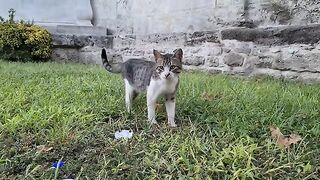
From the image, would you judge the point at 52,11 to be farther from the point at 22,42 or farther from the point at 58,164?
the point at 58,164

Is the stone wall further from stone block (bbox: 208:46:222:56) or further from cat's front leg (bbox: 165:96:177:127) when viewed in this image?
cat's front leg (bbox: 165:96:177:127)

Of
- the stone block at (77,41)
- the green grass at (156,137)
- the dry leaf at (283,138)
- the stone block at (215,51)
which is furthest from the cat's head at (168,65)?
the stone block at (77,41)

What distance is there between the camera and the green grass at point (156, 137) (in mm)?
2070

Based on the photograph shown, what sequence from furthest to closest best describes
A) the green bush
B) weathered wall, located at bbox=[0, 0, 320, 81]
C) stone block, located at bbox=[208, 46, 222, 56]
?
the green bush, stone block, located at bbox=[208, 46, 222, 56], weathered wall, located at bbox=[0, 0, 320, 81]

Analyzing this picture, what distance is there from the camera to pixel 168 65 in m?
2.71

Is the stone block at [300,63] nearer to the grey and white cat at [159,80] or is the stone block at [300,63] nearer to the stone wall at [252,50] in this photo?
the stone wall at [252,50]

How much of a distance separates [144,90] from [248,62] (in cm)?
320

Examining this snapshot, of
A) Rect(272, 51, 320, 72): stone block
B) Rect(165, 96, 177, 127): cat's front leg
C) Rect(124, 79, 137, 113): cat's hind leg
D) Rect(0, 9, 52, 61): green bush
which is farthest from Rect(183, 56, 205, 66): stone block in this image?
Rect(165, 96, 177, 127): cat's front leg

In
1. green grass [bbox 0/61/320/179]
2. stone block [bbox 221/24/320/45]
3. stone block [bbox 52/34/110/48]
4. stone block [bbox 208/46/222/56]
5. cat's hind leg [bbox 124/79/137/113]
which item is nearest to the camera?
green grass [bbox 0/61/320/179]

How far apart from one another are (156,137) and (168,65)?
473 mm

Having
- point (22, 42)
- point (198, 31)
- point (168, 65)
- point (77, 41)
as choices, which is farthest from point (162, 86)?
point (77, 41)

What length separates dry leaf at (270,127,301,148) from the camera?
2367 mm

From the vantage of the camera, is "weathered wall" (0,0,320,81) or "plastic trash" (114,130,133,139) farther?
"weathered wall" (0,0,320,81)

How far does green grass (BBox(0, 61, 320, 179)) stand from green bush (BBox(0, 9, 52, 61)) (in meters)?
4.08
